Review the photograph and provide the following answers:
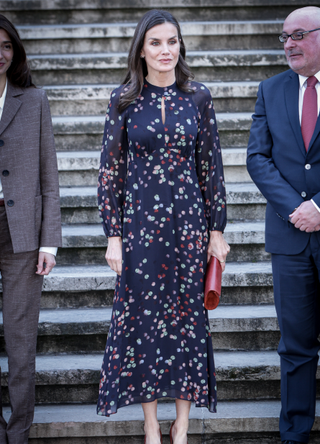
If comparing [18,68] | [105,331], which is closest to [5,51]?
[18,68]

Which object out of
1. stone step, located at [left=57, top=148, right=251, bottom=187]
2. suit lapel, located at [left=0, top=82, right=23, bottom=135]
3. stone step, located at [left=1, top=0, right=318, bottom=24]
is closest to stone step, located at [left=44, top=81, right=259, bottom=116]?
stone step, located at [left=57, top=148, right=251, bottom=187]

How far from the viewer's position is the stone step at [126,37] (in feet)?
17.7

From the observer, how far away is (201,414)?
9.42 feet

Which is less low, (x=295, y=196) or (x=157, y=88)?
(x=157, y=88)

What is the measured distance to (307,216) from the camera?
93.8 inches

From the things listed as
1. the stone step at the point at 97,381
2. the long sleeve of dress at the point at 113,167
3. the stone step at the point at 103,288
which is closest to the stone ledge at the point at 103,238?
the stone step at the point at 103,288

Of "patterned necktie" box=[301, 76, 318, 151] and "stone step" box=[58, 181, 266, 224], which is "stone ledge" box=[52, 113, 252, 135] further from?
"patterned necktie" box=[301, 76, 318, 151]

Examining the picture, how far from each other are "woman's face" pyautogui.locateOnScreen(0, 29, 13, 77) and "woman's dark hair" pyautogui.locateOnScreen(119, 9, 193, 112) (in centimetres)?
53

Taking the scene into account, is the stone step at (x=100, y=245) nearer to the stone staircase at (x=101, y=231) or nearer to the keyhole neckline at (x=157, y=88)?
the stone staircase at (x=101, y=231)

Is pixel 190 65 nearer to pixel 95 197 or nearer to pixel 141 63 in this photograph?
pixel 95 197

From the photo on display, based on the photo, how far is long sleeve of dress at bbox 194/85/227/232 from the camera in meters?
2.46


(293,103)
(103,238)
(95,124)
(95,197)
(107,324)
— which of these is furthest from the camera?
(95,124)

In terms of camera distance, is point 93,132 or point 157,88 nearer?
point 157,88

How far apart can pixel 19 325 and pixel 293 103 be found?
5.49 feet
